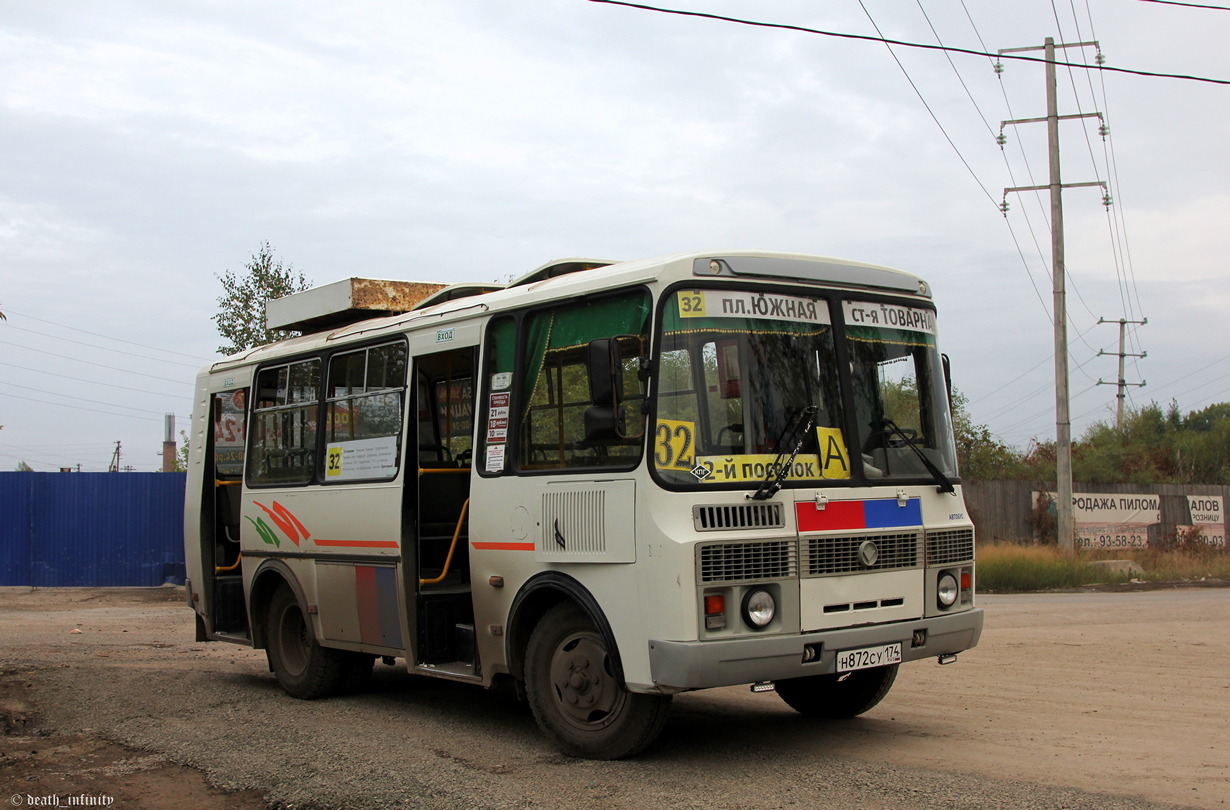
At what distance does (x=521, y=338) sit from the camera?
25.7 feet

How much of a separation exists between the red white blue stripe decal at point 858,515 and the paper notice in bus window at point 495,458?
203 centimetres

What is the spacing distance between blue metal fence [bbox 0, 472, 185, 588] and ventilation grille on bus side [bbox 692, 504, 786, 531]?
756 inches

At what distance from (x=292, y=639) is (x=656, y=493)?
5.24 metres

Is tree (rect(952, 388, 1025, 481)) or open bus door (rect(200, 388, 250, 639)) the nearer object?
open bus door (rect(200, 388, 250, 639))

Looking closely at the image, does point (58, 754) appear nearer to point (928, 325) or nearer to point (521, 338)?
point (521, 338)

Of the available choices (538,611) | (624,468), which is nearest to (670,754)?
(538,611)

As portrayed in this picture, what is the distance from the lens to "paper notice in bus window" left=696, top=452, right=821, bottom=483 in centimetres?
663

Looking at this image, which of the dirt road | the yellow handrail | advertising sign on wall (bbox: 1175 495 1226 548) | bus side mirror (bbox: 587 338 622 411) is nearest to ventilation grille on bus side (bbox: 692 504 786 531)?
bus side mirror (bbox: 587 338 622 411)

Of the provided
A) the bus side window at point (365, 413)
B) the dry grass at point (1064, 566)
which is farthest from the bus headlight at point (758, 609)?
the dry grass at point (1064, 566)

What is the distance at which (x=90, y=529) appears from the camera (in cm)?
2348

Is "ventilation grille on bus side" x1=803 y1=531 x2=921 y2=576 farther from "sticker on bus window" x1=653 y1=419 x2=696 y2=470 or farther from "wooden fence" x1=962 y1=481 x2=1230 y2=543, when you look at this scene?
"wooden fence" x1=962 y1=481 x2=1230 y2=543

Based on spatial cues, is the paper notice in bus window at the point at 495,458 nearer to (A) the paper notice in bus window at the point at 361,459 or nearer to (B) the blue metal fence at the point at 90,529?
(A) the paper notice in bus window at the point at 361,459

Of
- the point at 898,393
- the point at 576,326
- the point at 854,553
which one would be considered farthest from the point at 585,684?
the point at 898,393

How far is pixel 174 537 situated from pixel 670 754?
18.7 meters
